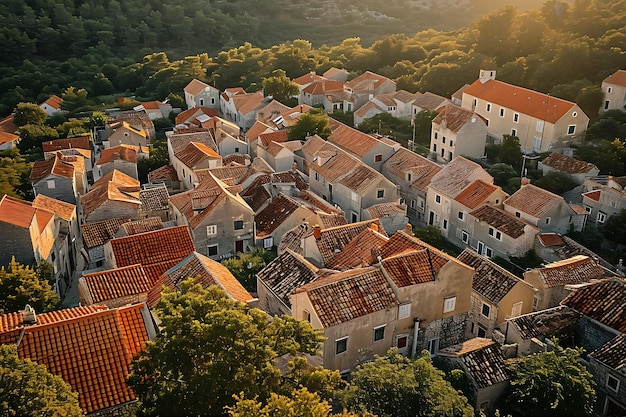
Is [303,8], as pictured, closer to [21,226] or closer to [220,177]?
[220,177]

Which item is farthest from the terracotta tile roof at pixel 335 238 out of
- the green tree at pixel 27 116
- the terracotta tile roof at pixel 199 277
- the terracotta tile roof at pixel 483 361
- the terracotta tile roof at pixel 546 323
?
the green tree at pixel 27 116

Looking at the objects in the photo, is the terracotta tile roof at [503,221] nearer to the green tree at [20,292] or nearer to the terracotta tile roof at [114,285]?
the terracotta tile roof at [114,285]

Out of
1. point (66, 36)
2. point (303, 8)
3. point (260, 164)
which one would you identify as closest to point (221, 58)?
point (66, 36)

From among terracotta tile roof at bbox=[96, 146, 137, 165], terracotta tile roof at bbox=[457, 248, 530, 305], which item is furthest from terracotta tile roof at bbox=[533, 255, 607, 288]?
terracotta tile roof at bbox=[96, 146, 137, 165]

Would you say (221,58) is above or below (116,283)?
below

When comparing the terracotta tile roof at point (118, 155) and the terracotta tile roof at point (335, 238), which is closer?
the terracotta tile roof at point (335, 238)

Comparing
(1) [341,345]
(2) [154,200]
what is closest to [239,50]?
(2) [154,200]

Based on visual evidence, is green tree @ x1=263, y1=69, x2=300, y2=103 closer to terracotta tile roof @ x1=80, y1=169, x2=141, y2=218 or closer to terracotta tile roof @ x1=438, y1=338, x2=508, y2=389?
terracotta tile roof @ x1=80, y1=169, x2=141, y2=218
